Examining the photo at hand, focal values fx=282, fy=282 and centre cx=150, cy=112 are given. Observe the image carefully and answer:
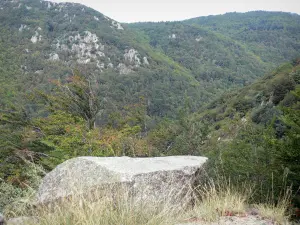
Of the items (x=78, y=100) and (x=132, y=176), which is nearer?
(x=132, y=176)

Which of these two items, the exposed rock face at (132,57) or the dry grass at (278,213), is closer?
the dry grass at (278,213)

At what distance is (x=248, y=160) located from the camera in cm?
482

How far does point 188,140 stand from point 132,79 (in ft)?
321

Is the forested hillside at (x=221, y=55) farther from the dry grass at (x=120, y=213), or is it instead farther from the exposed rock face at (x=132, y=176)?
the dry grass at (x=120, y=213)

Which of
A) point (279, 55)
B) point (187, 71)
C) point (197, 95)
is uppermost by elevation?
point (279, 55)

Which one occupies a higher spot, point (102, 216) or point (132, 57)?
point (132, 57)

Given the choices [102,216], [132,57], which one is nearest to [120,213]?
[102,216]

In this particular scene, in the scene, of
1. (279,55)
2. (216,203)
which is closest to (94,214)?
(216,203)

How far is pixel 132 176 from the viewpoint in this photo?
4.22 m

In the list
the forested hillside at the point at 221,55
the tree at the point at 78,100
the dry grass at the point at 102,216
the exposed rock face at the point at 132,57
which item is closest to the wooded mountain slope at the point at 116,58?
the forested hillside at the point at 221,55

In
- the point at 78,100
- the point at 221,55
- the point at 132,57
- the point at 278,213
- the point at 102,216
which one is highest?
the point at 221,55

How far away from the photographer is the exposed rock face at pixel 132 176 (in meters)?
3.94

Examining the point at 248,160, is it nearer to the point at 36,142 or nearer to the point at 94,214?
the point at 94,214

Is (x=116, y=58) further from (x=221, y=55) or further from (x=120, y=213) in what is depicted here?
(x=120, y=213)
